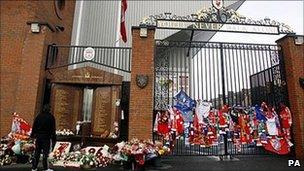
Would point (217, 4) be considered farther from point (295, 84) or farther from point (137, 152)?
point (137, 152)

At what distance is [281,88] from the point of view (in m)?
11.6

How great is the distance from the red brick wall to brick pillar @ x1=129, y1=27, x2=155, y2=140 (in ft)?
10.9

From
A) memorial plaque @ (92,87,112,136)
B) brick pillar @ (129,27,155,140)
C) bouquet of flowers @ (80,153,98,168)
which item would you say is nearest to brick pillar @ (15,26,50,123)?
memorial plaque @ (92,87,112,136)

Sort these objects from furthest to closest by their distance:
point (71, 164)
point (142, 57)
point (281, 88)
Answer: point (281, 88), point (142, 57), point (71, 164)

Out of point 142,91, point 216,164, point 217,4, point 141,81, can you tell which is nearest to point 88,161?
point 142,91

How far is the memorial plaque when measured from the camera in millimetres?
11055

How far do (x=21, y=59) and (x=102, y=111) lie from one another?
379 centimetres

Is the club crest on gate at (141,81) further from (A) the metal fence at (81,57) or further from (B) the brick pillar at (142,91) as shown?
(A) the metal fence at (81,57)

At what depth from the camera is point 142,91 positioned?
34.6ft

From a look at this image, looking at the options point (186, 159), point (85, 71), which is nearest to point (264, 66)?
point (186, 159)

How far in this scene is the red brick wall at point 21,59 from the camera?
11.0 m

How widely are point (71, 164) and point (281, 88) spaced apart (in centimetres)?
763

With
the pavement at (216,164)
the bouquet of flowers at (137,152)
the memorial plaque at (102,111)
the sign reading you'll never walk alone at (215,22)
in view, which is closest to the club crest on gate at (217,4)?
the sign reading you'll never walk alone at (215,22)

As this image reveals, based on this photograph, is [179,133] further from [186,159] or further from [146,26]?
[146,26]
